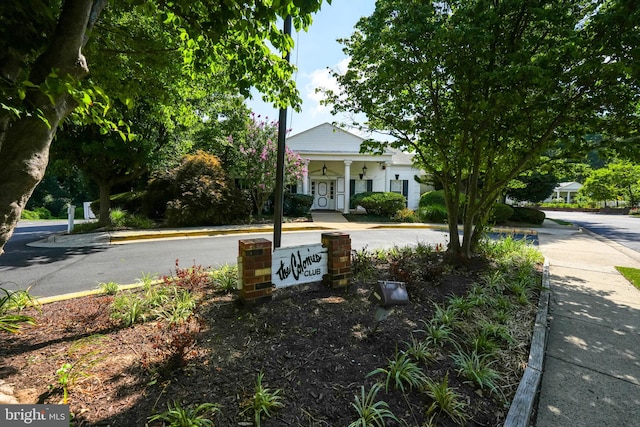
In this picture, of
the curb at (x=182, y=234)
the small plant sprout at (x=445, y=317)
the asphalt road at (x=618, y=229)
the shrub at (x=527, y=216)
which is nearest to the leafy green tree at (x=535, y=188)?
the shrub at (x=527, y=216)

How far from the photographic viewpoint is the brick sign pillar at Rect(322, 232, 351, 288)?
376 cm

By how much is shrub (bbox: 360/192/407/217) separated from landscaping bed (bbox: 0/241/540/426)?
12.5 metres

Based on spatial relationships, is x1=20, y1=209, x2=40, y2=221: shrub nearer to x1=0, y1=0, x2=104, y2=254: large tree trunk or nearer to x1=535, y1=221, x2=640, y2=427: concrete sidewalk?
x1=0, y1=0, x2=104, y2=254: large tree trunk

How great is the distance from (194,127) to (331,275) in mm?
10295

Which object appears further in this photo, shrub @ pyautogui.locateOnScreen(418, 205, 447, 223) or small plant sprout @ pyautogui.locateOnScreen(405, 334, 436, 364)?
shrub @ pyautogui.locateOnScreen(418, 205, 447, 223)

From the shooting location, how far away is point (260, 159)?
1338 centimetres

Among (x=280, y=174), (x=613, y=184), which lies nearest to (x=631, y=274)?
(x=280, y=174)

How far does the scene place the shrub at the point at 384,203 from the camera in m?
16.2

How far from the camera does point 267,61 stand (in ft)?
11.6

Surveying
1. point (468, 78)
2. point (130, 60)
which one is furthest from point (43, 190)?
point (468, 78)

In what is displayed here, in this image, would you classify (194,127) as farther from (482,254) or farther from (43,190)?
(43,190)

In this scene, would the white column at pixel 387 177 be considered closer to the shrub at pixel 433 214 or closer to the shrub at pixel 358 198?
the shrub at pixel 358 198

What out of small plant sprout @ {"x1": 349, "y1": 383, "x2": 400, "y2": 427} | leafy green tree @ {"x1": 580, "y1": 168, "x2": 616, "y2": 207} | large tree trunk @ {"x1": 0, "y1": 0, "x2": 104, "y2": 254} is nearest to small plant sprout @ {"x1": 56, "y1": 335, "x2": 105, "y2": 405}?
large tree trunk @ {"x1": 0, "y1": 0, "x2": 104, "y2": 254}

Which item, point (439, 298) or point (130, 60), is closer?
point (439, 298)
